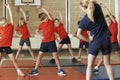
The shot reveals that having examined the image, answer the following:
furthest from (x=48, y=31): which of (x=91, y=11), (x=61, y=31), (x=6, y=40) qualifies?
(x=91, y=11)

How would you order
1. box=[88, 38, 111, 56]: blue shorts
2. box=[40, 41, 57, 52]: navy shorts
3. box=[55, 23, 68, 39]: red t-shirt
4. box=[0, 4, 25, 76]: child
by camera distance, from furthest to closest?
box=[55, 23, 68, 39]: red t-shirt < box=[40, 41, 57, 52]: navy shorts < box=[0, 4, 25, 76]: child < box=[88, 38, 111, 56]: blue shorts

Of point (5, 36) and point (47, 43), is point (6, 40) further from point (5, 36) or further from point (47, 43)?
point (47, 43)

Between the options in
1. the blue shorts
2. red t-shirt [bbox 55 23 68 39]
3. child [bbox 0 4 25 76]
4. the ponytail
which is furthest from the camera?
red t-shirt [bbox 55 23 68 39]

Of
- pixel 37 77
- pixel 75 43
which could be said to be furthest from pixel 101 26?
pixel 75 43

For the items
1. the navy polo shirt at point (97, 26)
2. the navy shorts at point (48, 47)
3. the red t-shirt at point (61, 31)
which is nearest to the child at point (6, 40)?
the navy shorts at point (48, 47)

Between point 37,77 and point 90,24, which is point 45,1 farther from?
point 90,24

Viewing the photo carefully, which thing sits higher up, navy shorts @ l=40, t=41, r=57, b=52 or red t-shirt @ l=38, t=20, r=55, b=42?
red t-shirt @ l=38, t=20, r=55, b=42

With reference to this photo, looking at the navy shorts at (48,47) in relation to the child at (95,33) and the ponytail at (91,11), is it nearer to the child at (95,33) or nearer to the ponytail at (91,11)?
the child at (95,33)

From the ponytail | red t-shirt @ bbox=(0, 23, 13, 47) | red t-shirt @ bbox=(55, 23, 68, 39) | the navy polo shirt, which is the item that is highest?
the ponytail

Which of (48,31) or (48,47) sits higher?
(48,31)

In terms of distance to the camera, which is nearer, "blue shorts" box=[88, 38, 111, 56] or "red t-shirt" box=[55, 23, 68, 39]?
"blue shorts" box=[88, 38, 111, 56]

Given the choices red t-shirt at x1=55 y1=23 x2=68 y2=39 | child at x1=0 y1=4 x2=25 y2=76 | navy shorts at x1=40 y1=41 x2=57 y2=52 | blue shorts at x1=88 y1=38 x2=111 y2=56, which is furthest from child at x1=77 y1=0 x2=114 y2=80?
red t-shirt at x1=55 y1=23 x2=68 y2=39

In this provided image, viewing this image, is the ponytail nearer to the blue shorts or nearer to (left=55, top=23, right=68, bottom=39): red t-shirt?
the blue shorts

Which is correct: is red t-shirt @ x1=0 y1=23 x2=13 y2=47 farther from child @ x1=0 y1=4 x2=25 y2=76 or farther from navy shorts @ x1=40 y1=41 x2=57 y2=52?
navy shorts @ x1=40 y1=41 x2=57 y2=52
